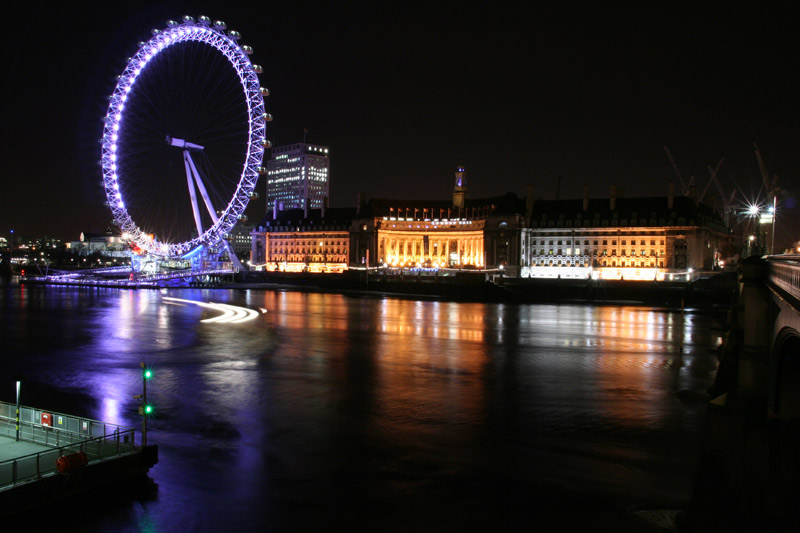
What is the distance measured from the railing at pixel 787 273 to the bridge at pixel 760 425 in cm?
2

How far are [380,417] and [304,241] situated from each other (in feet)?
429

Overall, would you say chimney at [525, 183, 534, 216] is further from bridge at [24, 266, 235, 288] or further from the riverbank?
bridge at [24, 266, 235, 288]

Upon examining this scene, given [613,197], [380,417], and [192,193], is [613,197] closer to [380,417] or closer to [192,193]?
[192,193]

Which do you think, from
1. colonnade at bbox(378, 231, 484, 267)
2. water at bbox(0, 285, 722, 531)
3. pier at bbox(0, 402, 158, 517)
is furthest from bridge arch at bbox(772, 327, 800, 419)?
colonnade at bbox(378, 231, 484, 267)

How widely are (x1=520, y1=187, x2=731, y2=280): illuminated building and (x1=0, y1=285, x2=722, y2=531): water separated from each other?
227 feet

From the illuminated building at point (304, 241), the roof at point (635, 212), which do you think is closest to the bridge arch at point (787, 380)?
the roof at point (635, 212)

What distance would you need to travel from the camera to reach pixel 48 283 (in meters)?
113

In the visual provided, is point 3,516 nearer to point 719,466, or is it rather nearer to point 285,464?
point 285,464

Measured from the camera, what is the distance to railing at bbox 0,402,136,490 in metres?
14.2

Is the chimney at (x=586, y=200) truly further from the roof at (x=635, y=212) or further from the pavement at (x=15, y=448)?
the pavement at (x=15, y=448)

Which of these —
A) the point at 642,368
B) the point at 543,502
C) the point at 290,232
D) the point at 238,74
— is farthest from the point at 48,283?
the point at 543,502

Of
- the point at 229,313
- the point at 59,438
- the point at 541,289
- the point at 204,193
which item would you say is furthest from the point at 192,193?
the point at 59,438

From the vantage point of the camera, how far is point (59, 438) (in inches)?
607

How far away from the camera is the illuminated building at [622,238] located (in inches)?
4363
